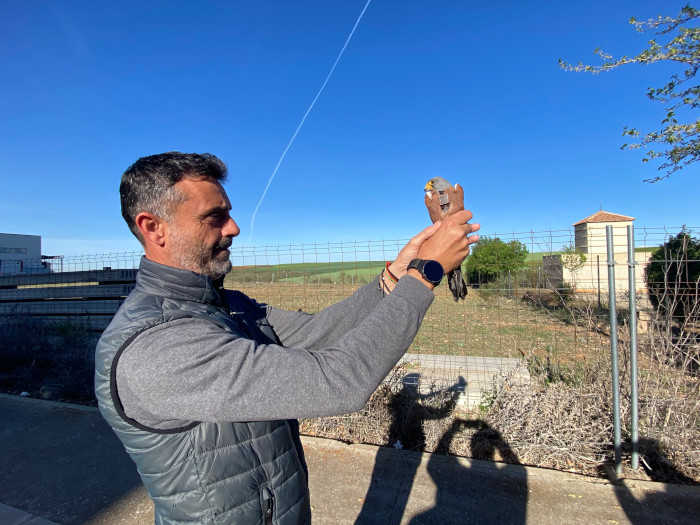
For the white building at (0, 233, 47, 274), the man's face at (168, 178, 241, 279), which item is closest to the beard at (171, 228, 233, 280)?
the man's face at (168, 178, 241, 279)

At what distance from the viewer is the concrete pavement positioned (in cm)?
275

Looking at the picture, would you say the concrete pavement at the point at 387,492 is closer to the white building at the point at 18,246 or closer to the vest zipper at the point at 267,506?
the vest zipper at the point at 267,506

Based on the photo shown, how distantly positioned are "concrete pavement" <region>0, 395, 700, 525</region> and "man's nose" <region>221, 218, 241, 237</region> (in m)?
2.47

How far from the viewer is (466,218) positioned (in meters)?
1.18

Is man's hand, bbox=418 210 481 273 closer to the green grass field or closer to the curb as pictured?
the curb

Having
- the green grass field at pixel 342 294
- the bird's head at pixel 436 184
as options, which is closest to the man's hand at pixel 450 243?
the bird's head at pixel 436 184

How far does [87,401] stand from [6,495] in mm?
2273

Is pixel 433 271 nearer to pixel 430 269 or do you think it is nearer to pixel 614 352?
pixel 430 269

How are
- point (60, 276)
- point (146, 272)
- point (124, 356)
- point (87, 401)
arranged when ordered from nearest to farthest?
point (124, 356), point (146, 272), point (87, 401), point (60, 276)

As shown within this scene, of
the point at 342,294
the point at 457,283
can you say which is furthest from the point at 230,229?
the point at 342,294

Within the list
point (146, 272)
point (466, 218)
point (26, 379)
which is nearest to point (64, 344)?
point (26, 379)

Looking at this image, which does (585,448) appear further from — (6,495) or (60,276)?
(60,276)

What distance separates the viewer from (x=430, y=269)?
1064 millimetres

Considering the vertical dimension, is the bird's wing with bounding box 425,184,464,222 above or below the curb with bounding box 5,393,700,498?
above
